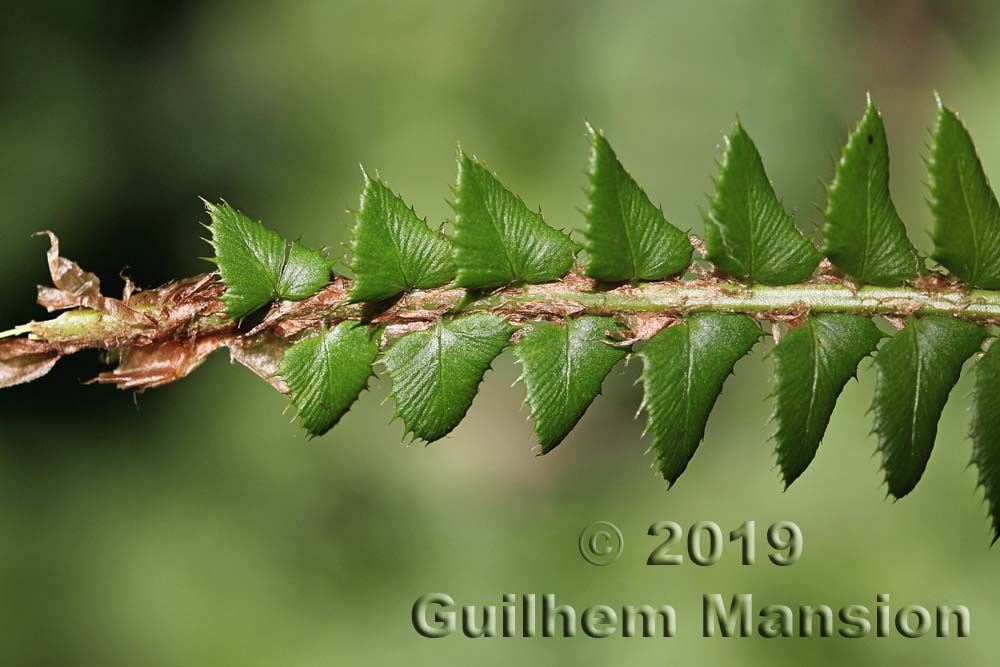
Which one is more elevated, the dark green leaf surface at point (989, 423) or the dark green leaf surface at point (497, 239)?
the dark green leaf surface at point (497, 239)

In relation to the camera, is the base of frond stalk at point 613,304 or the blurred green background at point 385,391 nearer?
the base of frond stalk at point 613,304

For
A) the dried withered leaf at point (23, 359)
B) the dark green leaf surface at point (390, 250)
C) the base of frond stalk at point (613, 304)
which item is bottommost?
the dried withered leaf at point (23, 359)

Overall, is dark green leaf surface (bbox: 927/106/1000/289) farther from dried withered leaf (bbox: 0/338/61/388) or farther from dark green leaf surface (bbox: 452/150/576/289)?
dried withered leaf (bbox: 0/338/61/388)

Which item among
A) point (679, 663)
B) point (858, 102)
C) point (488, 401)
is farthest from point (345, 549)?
point (858, 102)

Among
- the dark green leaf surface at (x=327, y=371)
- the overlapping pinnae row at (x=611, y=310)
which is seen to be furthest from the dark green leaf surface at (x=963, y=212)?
the dark green leaf surface at (x=327, y=371)

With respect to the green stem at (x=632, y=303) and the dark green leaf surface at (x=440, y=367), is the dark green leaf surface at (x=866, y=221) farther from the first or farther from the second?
the dark green leaf surface at (x=440, y=367)

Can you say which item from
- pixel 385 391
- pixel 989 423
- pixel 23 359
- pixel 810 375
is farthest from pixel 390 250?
pixel 385 391
